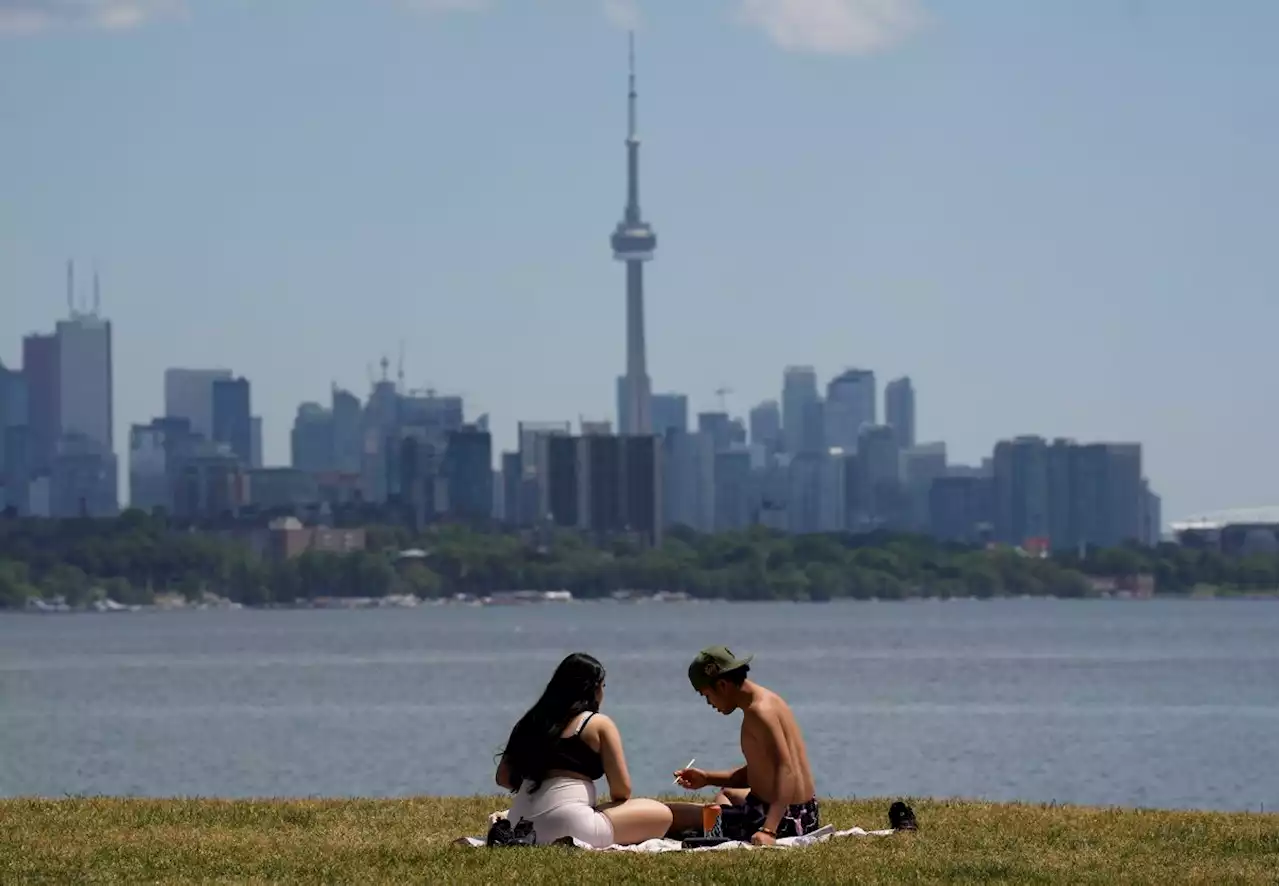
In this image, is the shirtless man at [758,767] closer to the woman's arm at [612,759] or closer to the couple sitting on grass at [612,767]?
the couple sitting on grass at [612,767]

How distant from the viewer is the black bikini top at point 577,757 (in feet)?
50.8

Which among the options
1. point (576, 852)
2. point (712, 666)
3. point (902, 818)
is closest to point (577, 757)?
A: point (576, 852)

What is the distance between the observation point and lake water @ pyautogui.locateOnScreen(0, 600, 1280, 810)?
50750 millimetres

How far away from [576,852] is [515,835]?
1.72 ft

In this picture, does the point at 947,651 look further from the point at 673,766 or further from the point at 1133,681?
the point at 673,766

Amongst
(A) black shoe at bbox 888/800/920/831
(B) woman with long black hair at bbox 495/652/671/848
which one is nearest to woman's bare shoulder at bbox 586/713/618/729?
(B) woman with long black hair at bbox 495/652/671/848

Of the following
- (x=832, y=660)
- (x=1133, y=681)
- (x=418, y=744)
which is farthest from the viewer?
(x=832, y=660)

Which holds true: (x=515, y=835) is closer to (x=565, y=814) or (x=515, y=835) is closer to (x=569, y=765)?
(x=565, y=814)

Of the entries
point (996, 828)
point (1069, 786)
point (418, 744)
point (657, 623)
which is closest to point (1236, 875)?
point (996, 828)

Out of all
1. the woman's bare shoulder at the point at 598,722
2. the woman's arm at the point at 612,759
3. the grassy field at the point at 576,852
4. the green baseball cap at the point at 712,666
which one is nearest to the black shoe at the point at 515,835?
the grassy field at the point at 576,852

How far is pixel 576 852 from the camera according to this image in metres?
15.2

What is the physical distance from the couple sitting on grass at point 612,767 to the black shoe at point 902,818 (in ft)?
2.47

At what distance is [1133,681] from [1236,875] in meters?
85.3

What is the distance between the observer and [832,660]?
379 feet
